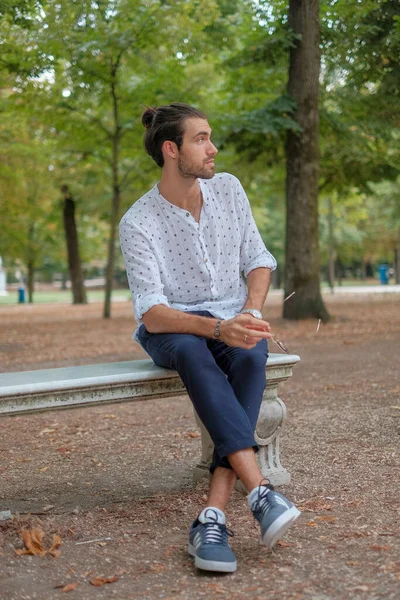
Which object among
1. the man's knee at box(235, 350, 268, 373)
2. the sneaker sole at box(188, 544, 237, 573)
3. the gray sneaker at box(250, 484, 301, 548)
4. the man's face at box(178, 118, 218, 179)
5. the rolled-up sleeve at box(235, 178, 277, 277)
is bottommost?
the sneaker sole at box(188, 544, 237, 573)

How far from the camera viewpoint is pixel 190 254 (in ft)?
12.5

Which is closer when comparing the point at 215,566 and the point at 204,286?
the point at 215,566

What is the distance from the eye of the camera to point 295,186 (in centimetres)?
1314

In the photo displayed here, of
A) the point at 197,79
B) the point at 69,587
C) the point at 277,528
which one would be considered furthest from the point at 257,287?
the point at 197,79

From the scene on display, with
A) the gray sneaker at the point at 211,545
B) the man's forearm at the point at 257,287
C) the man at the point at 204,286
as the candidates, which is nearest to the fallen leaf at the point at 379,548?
the man at the point at 204,286

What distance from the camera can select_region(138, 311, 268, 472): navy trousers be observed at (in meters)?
3.19

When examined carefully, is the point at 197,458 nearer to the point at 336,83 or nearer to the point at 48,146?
the point at 336,83

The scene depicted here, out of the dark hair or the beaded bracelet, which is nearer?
the beaded bracelet

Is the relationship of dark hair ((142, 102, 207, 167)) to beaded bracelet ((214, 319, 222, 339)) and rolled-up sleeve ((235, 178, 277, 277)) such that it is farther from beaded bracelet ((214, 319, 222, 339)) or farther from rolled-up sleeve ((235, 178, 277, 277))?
beaded bracelet ((214, 319, 222, 339))

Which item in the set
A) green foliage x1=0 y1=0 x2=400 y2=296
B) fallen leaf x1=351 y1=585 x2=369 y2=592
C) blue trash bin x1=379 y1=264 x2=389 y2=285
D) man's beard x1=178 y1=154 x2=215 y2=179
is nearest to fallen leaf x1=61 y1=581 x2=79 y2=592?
fallen leaf x1=351 y1=585 x2=369 y2=592

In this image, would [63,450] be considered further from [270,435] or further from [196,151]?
[196,151]

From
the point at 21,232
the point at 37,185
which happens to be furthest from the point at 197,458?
the point at 21,232

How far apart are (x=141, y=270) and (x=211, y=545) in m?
1.26

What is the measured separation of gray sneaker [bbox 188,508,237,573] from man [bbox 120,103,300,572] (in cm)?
2
